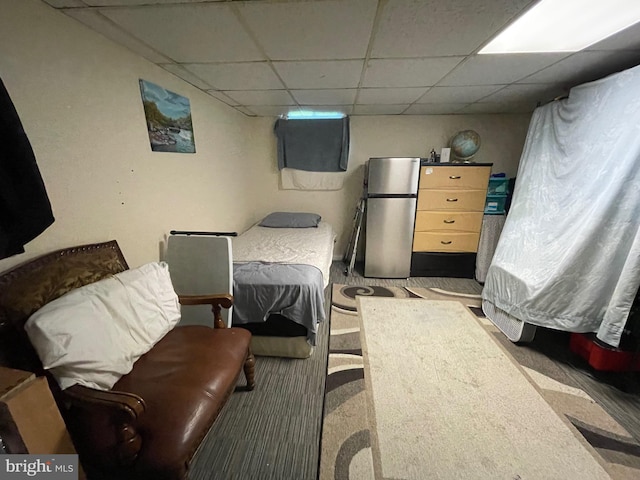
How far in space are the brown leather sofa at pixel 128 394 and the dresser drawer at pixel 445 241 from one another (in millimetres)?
2647

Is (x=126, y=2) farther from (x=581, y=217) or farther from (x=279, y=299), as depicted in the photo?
(x=581, y=217)

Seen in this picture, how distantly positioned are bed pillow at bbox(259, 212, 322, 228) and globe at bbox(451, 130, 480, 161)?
198cm

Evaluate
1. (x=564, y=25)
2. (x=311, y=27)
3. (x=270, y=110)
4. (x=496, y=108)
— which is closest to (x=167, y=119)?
(x=311, y=27)

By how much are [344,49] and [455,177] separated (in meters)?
2.11

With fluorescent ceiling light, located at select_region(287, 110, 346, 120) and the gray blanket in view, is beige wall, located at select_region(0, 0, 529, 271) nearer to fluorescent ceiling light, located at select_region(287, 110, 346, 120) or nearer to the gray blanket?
the gray blanket

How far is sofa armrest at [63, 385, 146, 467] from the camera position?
84 centimetres

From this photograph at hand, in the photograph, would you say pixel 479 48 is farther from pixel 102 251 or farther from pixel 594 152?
pixel 102 251

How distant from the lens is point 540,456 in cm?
122

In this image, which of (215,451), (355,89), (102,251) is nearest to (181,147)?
(102,251)

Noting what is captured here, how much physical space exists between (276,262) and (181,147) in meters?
1.22

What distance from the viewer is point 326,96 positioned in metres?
2.52

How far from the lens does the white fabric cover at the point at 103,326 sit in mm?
876

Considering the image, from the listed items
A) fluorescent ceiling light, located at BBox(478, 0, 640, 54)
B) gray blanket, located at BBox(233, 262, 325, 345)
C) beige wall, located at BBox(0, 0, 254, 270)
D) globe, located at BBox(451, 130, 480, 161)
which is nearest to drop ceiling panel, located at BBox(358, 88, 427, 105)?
fluorescent ceiling light, located at BBox(478, 0, 640, 54)

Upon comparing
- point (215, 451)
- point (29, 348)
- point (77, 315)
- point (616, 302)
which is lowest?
point (215, 451)
